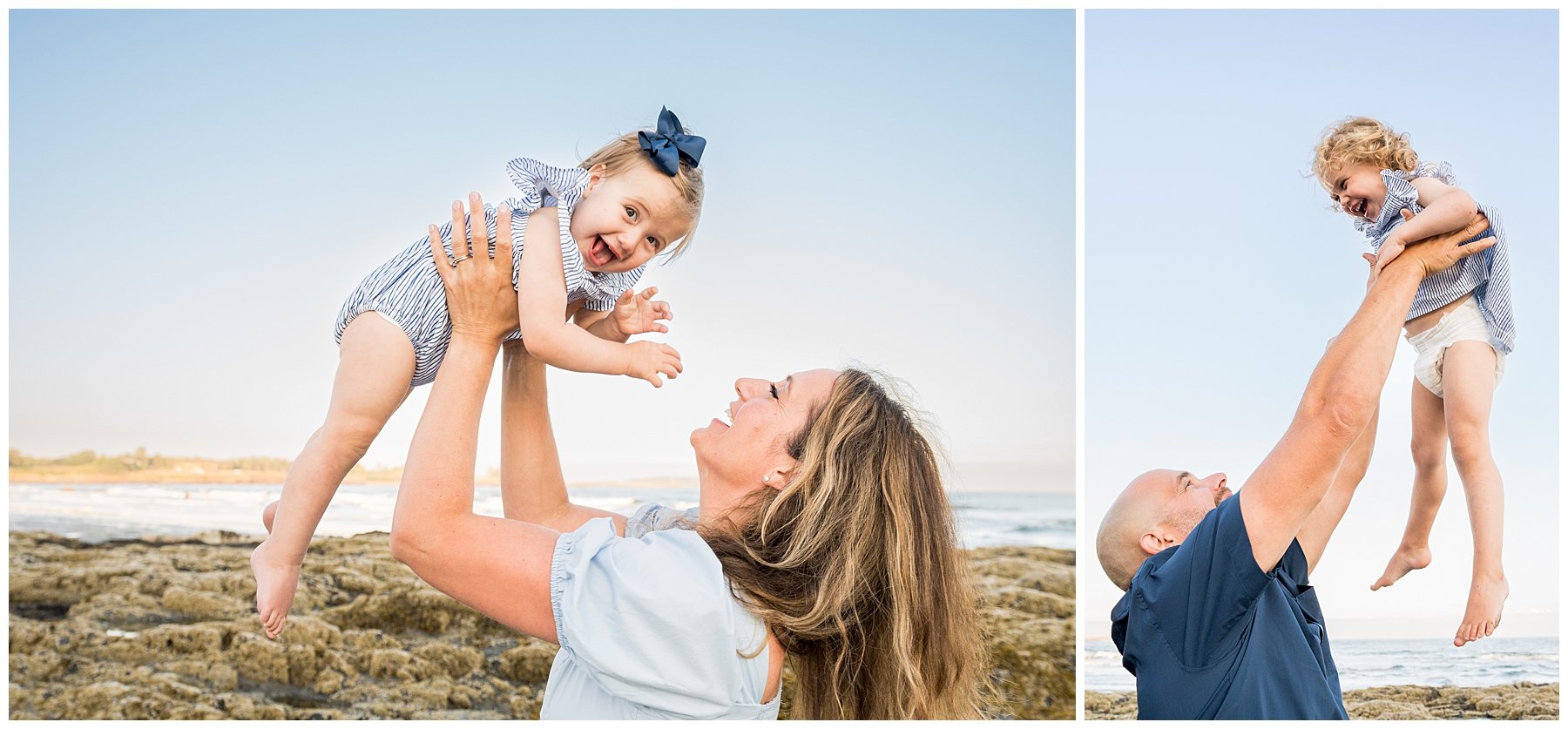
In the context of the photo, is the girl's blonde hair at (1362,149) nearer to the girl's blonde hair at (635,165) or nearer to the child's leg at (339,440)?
the girl's blonde hair at (635,165)

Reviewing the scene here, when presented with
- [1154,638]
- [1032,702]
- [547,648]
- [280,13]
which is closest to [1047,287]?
[1032,702]

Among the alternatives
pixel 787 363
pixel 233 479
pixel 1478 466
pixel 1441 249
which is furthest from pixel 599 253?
pixel 233 479

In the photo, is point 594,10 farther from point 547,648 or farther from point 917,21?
point 547,648

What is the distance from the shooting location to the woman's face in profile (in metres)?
1.80

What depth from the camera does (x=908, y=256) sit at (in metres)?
6.58

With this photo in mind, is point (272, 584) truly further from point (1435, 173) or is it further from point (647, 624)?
point (1435, 173)

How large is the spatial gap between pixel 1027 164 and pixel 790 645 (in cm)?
484

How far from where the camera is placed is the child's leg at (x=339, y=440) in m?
1.99

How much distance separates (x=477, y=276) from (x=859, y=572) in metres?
0.73

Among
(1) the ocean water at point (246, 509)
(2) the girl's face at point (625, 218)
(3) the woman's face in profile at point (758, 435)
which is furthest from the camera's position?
(1) the ocean water at point (246, 509)

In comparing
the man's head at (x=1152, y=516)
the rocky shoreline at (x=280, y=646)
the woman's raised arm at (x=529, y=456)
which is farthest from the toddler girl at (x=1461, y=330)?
the rocky shoreline at (x=280, y=646)

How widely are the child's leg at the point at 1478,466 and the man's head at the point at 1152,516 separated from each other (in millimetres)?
626

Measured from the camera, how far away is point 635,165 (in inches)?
86.6

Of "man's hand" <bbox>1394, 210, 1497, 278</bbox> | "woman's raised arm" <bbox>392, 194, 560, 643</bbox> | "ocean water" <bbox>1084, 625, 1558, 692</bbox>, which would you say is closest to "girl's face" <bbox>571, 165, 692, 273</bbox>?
"woman's raised arm" <bbox>392, 194, 560, 643</bbox>
